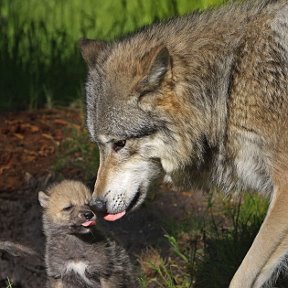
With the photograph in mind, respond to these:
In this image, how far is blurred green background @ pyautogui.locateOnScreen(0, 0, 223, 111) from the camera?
9.42 m

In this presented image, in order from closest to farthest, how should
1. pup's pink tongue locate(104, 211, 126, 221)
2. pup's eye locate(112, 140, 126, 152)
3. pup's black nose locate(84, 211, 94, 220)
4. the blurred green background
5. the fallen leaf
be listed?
pup's eye locate(112, 140, 126, 152)
pup's pink tongue locate(104, 211, 126, 221)
pup's black nose locate(84, 211, 94, 220)
the fallen leaf
the blurred green background

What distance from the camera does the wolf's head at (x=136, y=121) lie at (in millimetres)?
5859

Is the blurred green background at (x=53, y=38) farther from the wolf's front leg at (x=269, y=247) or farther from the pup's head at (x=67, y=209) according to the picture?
the wolf's front leg at (x=269, y=247)

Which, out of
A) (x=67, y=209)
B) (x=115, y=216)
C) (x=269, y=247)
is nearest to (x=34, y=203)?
(x=67, y=209)

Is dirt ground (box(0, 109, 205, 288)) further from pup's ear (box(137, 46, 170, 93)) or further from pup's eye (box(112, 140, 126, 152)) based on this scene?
pup's ear (box(137, 46, 170, 93))

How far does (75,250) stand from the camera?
641 centimetres

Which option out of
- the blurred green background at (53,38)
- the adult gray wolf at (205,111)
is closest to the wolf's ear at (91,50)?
the adult gray wolf at (205,111)

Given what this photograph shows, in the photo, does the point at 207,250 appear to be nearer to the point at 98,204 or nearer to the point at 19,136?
the point at 98,204

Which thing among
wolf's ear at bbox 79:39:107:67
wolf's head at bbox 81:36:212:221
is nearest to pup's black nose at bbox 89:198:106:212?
wolf's head at bbox 81:36:212:221

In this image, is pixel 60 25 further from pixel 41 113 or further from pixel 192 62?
pixel 192 62

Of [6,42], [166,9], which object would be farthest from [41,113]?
[166,9]

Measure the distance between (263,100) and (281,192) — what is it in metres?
0.53

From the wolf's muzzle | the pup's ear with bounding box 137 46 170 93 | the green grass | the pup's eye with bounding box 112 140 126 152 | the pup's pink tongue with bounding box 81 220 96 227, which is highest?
the pup's ear with bounding box 137 46 170 93

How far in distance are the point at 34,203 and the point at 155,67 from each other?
8.05 ft
